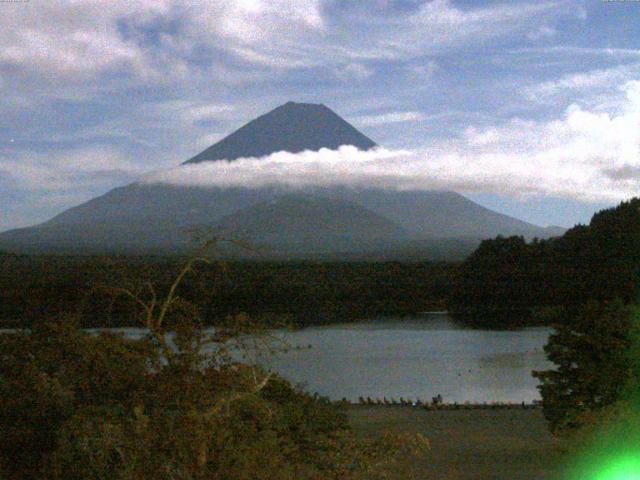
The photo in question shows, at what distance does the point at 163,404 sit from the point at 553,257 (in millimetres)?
42809

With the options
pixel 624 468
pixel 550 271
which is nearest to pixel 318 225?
pixel 550 271

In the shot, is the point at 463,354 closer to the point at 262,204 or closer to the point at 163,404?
the point at 163,404

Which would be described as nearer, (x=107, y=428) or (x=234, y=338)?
(x=107, y=428)

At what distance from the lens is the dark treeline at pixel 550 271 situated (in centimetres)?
4097

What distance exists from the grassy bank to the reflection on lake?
6.09 feet

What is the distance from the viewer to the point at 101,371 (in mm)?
5289

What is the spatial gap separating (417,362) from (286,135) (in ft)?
460

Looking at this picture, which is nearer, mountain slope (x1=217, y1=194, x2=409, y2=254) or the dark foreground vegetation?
the dark foreground vegetation

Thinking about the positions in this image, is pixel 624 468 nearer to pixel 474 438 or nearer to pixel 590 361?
pixel 590 361

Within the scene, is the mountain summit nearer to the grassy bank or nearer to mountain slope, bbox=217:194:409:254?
mountain slope, bbox=217:194:409:254

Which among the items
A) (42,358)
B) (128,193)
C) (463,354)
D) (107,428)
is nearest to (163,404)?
(107,428)

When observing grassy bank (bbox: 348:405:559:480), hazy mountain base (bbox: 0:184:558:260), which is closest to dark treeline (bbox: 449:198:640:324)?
grassy bank (bbox: 348:405:559:480)

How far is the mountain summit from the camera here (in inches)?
6368

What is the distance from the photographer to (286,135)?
166 m
